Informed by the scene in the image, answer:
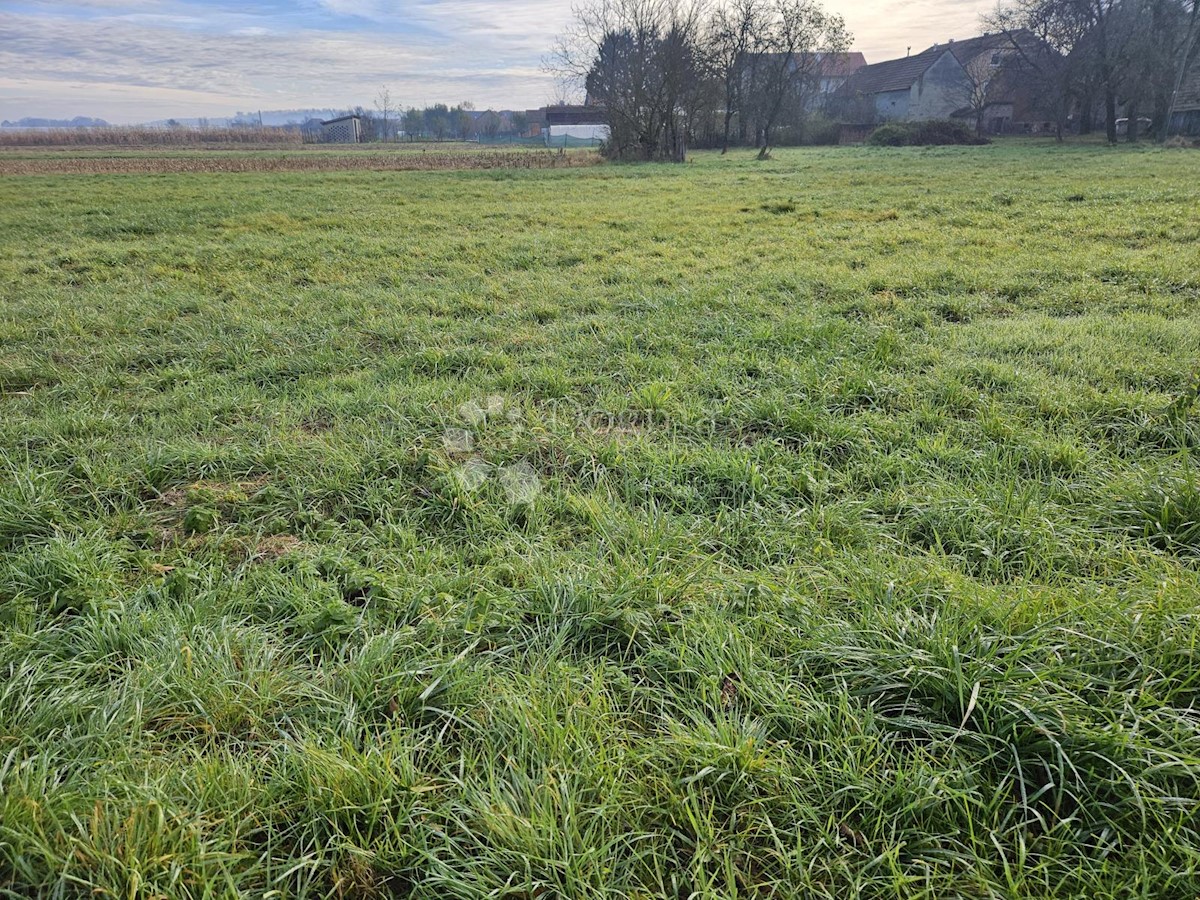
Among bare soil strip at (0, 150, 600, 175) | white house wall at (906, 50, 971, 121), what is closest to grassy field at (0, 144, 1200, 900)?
bare soil strip at (0, 150, 600, 175)

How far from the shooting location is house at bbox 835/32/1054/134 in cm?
4144

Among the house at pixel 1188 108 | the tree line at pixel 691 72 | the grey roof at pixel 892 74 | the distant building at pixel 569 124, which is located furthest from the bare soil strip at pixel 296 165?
the distant building at pixel 569 124

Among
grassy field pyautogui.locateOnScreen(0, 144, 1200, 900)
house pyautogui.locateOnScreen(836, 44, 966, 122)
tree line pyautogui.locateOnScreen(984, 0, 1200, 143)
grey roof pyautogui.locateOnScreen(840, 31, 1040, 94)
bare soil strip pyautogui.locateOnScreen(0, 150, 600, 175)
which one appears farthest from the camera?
house pyautogui.locateOnScreen(836, 44, 966, 122)

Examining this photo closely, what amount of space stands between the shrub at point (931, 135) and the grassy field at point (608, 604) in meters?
39.7

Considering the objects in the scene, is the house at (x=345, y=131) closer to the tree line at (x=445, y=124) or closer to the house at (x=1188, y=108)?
the tree line at (x=445, y=124)

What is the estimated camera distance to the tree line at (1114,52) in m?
31.0

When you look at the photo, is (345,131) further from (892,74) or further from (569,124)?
(892,74)

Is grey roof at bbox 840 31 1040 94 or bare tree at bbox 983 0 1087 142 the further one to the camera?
grey roof at bbox 840 31 1040 94

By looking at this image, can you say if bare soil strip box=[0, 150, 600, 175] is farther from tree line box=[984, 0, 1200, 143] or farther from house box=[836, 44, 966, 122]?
house box=[836, 44, 966, 122]

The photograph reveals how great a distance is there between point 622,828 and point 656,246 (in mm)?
8776

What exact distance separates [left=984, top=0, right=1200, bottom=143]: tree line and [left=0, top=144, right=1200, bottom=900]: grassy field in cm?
3834

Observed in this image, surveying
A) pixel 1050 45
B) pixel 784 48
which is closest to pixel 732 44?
pixel 784 48

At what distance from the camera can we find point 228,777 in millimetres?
1610

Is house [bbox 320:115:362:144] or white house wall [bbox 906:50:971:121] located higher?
house [bbox 320:115:362:144]
